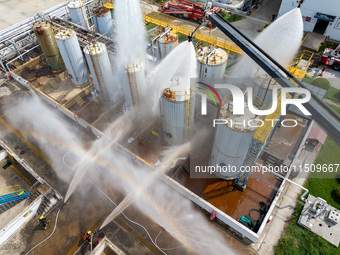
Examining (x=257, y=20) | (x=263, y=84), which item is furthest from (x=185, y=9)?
(x=263, y=84)

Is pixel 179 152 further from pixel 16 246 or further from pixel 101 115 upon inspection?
pixel 16 246

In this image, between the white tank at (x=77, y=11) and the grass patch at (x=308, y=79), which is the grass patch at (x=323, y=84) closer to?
the grass patch at (x=308, y=79)

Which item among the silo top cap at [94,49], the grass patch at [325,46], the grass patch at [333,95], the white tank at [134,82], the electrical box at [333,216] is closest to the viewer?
the electrical box at [333,216]

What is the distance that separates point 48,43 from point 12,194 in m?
18.3

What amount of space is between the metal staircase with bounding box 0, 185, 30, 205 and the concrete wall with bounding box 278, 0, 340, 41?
139ft

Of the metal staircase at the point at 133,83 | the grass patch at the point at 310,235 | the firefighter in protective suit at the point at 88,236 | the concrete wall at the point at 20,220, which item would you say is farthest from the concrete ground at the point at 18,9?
the grass patch at the point at 310,235

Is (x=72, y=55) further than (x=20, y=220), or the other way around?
(x=72, y=55)

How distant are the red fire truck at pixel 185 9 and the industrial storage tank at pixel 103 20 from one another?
1387 centimetres

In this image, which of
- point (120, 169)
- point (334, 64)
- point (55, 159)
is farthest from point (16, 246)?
point (334, 64)

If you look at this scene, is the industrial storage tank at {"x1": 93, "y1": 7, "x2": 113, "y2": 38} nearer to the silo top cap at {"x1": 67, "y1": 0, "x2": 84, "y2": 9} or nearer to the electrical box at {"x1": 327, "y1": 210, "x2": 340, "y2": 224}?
the silo top cap at {"x1": 67, "y1": 0, "x2": 84, "y2": 9}

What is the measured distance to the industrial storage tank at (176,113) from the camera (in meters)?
17.9

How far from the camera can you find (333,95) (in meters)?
28.0

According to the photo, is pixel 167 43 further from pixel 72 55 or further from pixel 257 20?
pixel 257 20

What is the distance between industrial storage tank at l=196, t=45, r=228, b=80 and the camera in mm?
20000
